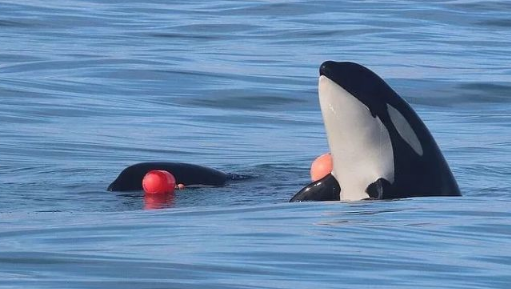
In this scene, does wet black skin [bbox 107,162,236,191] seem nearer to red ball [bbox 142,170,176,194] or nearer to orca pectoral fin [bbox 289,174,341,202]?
red ball [bbox 142,170,176,194]

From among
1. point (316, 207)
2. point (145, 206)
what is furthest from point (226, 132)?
point (316, 207)

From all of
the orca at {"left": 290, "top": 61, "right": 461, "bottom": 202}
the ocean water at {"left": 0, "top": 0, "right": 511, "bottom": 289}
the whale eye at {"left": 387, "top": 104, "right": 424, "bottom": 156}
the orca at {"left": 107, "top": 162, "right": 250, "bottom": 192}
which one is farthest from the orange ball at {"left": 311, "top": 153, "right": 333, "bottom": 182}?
the whale eye at {"left": 387, "top": 104, "right": 424, "bottom": 156}

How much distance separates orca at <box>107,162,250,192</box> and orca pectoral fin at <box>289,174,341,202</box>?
132 cm

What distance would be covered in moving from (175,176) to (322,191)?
5.10ft

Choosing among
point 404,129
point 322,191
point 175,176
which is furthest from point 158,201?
point 404,129

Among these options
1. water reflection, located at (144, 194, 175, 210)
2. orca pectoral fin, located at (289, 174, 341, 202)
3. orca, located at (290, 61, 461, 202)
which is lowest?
water reflection, located at (144, 194, 175, 210)

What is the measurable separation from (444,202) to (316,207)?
2.43ft

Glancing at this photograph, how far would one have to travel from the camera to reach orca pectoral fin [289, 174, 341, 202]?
10.1 meters

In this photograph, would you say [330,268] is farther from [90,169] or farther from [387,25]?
[387,25]

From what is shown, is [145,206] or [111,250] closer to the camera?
[111,250]

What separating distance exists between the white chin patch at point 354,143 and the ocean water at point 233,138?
0.44 m

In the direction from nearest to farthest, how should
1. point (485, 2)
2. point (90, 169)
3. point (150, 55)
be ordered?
point (90, 169)
point (150, 55)
point (485, 2)

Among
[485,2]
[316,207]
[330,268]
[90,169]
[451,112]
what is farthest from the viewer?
[485,2]

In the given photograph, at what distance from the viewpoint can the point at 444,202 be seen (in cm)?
955
